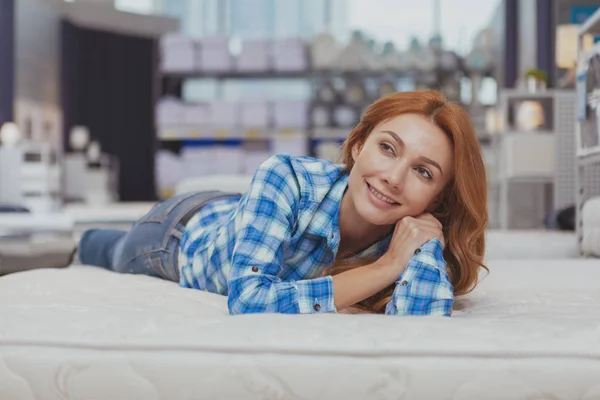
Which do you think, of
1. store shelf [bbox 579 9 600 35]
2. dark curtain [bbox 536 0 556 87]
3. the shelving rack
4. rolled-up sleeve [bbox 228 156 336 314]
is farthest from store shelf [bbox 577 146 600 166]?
dark curtain [bbox 536 0 556 87]

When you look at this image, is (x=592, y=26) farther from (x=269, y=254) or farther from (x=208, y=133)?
(x=208, y=133)

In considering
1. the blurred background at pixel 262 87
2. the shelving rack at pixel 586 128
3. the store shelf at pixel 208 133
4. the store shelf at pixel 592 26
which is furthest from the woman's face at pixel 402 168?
the store shelf at pixel 208 133

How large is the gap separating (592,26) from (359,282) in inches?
97.8

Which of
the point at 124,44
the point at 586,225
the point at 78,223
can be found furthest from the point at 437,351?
the point at 124,44

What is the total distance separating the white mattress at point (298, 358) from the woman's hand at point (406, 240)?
0.21 meters

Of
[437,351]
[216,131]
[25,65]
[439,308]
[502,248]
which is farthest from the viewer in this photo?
[25,65]

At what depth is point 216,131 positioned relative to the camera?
22.2 ft

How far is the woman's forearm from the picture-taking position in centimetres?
120

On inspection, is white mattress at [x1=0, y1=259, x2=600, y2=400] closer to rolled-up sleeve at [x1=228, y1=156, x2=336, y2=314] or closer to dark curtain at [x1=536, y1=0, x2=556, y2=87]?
rolled-up sleeve at [x1=228, y1=156, x2=336, y2=314]

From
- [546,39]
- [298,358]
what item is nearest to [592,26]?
[298,358]

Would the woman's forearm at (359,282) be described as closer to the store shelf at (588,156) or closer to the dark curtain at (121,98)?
the store shelf at (588,156)

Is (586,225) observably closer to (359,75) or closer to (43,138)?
(359,75)

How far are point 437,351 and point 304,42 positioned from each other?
20.4 ft

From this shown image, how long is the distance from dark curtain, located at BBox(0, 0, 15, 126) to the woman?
23.1 ft
